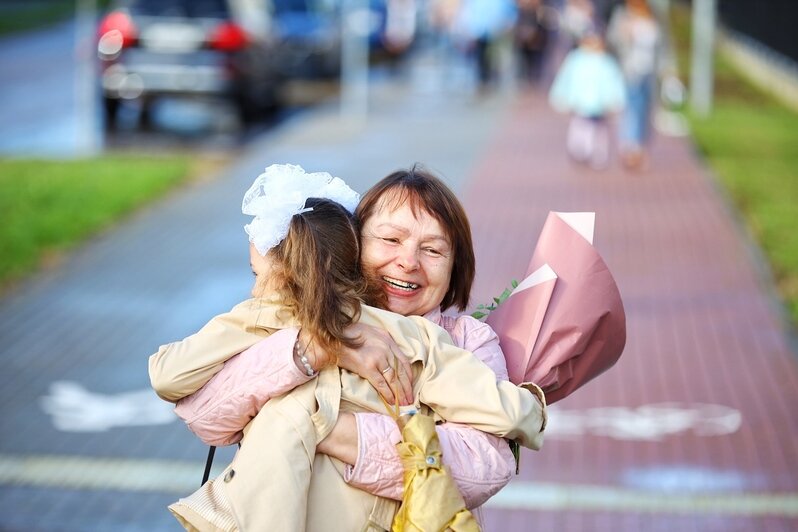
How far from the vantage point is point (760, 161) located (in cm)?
1664

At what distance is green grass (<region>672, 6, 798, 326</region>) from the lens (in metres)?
11.5

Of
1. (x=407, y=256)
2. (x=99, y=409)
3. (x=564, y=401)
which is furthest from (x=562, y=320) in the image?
(x=99, y=409)

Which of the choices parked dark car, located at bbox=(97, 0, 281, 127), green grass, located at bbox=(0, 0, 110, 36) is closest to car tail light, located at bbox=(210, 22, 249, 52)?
parked dark car, located at bbox=(97, 0, 281, 127)

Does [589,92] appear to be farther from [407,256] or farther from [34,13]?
[34,13]

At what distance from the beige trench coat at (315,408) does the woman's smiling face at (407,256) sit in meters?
0.09

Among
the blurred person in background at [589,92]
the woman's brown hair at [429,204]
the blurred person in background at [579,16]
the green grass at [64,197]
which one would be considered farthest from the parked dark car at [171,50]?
the woman's brown hair at [429,204]

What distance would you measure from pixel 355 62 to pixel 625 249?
16550 mm

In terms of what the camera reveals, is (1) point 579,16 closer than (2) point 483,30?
Yes

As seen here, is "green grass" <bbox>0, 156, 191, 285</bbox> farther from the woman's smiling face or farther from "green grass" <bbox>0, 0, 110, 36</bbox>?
"green grass" <bbox>0, 0, 110, 36</bbox>

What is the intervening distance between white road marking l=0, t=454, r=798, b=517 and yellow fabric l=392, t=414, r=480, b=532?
3481mm

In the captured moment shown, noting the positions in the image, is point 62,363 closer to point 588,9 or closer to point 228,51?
point 228,51

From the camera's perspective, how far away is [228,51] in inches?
711

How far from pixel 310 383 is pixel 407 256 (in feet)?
1.14

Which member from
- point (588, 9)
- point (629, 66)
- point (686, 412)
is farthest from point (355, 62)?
point (686, 412)
